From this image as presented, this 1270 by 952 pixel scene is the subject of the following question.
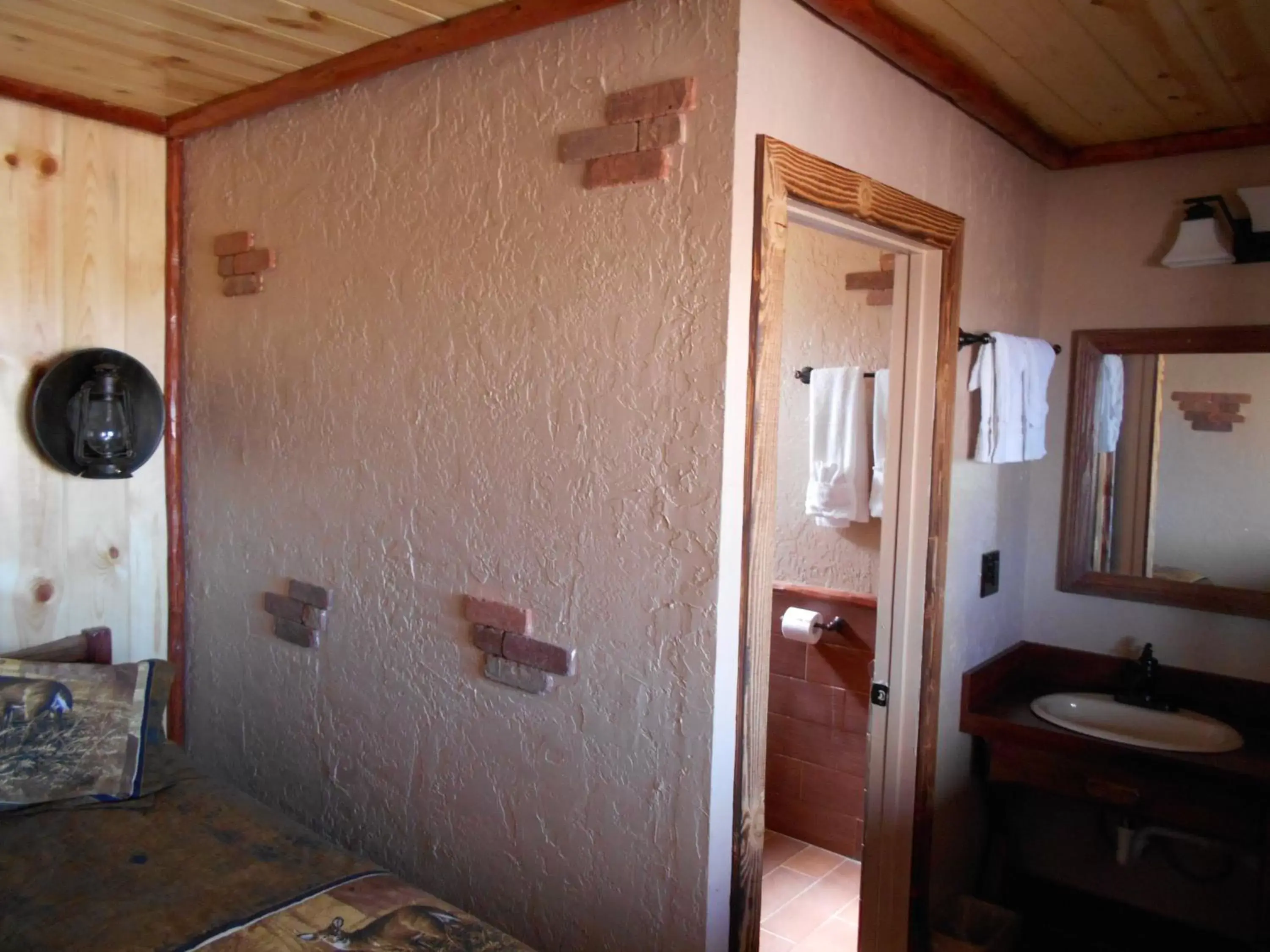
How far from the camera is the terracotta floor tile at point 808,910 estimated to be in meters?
2.91

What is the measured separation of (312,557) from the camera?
2.44m

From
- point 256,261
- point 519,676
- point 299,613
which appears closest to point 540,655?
point 519,676

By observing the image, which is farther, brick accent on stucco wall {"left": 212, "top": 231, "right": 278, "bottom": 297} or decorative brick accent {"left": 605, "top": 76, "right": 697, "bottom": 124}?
brick accent on stucco wall {"left": 212, "top": 231, "right": 278, "bottom": 297}

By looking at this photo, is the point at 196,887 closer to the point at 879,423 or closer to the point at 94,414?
the point at 94,414

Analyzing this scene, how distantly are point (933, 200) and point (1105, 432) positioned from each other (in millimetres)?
1021

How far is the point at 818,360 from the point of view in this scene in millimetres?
3225

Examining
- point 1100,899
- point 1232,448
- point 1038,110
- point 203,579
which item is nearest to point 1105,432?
point 1232,448

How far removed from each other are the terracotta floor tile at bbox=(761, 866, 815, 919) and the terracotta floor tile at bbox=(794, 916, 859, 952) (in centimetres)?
15

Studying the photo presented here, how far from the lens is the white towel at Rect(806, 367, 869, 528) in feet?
10.0

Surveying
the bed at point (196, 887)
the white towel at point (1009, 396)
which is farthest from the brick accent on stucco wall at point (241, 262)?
the white towel at point (1009, 396)

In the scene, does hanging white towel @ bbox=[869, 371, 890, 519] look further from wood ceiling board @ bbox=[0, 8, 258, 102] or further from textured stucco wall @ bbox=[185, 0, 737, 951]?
wood ceiling board @ bbox=[0, 8, 258, 102]

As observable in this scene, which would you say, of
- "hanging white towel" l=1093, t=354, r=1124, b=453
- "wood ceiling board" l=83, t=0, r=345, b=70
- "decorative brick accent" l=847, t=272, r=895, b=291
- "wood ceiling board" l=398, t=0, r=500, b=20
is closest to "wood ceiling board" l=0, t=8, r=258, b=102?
"wood ceiling board" l=83, t=0, r=345, b=70

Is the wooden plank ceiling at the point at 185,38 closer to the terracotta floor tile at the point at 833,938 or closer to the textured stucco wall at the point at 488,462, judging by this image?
the textured stucco wall at the point at 488,462

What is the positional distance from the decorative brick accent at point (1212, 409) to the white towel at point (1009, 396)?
396 mm
